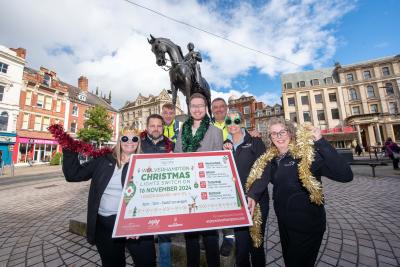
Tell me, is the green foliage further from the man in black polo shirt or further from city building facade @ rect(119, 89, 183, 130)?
the man in black polo shirt

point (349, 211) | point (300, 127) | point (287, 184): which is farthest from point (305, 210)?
point (349, 211)

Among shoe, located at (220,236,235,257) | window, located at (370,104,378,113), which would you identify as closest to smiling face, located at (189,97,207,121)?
shoe, located at (220,236,235,257)

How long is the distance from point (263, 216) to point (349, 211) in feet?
→ 13.2

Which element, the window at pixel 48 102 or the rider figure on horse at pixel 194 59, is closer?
the rider figure on horse at pixel 194 59

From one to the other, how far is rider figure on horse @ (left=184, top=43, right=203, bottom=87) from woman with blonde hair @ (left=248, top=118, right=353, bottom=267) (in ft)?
14.2

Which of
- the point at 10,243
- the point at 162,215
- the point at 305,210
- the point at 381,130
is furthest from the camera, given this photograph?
the point at 381,130

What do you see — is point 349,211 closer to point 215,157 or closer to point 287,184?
point 287,184

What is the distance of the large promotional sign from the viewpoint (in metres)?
1.67

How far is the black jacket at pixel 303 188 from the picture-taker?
1.82 m

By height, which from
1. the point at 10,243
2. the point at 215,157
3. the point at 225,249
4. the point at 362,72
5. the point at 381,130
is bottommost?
the point at 10,243

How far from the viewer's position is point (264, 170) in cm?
216

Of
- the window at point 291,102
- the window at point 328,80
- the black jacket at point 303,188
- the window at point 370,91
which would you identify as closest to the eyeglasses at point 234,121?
the black jacket at point 303,188

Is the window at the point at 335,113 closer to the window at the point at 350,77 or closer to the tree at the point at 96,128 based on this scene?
the window at the point at 350,77

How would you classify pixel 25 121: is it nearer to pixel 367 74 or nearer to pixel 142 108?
pixel 142 108
